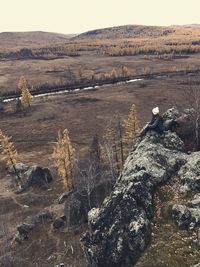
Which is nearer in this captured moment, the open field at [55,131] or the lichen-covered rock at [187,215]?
→ the lichen-covered rock at [187,215]

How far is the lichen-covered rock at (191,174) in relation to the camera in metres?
31.5

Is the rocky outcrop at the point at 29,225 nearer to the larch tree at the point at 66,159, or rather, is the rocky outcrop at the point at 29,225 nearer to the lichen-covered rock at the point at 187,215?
the larch tree at the point at 66,159

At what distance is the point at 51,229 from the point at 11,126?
71.8 m

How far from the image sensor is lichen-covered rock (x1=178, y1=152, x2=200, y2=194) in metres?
31.5

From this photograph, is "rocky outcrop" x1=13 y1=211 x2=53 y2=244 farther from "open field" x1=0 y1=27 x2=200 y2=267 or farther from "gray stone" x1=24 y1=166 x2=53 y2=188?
"gray stone" x1=24 y1=166 x2=53 y2=188

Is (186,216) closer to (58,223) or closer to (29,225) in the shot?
(58,223)

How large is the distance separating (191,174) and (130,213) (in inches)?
256

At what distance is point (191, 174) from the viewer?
32.4 metres

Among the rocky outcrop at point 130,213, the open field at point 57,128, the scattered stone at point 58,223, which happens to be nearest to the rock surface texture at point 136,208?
the rocky outcrop at point 130,213

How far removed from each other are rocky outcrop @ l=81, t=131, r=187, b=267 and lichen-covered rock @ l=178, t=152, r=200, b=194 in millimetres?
622

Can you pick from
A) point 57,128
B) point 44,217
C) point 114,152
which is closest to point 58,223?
point 44,217

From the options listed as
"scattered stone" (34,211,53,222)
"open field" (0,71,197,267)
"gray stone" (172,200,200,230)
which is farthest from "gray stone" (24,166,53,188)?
"gray stone" (172,200,200,230)

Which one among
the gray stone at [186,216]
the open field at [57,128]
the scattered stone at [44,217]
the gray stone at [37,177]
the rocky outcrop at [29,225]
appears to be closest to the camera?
the gray stone at [186,216]

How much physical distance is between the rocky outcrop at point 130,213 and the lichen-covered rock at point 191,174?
62 cm
